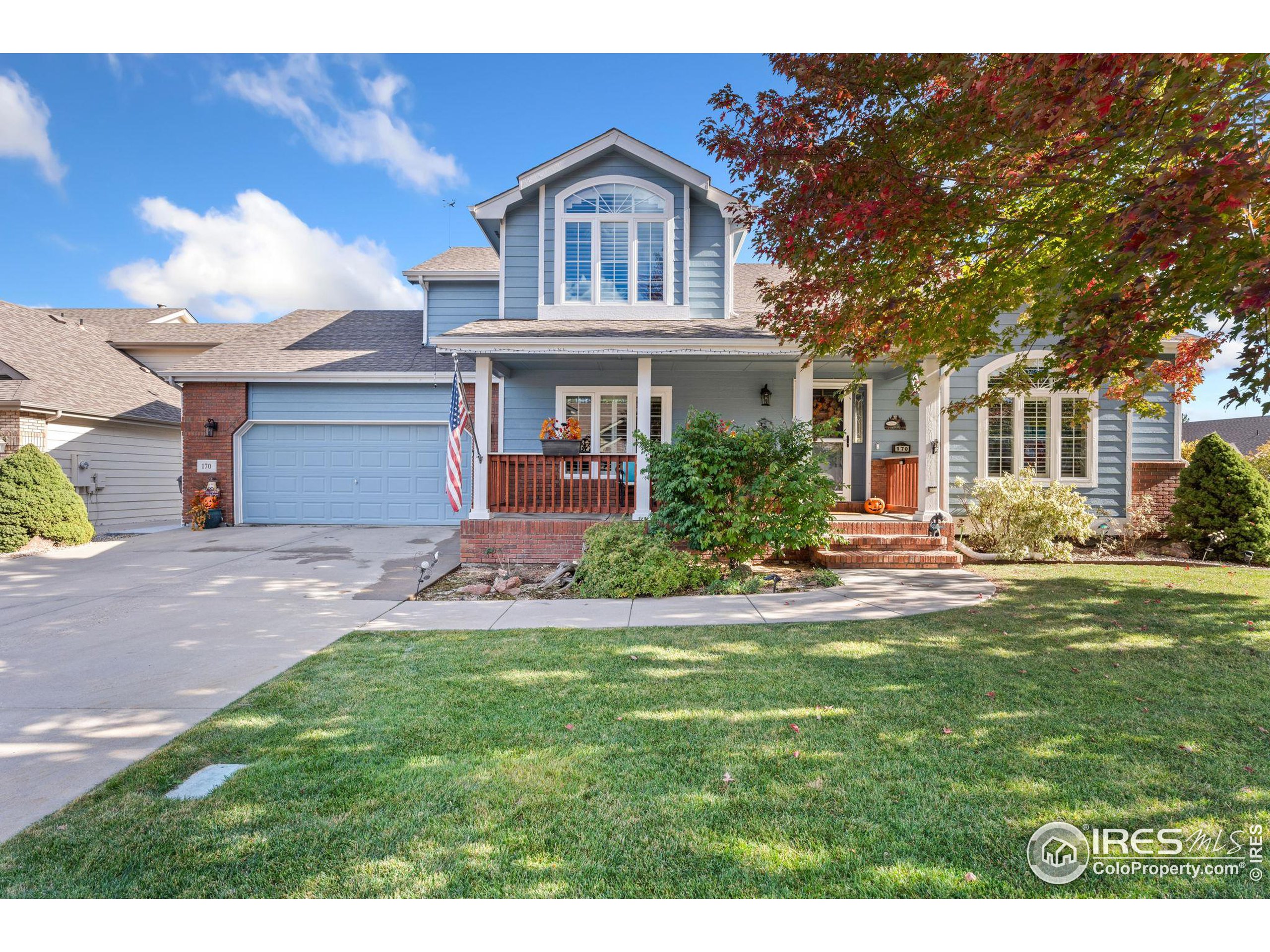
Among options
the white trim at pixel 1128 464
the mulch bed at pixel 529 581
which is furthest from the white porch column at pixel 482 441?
the white trim at pixel 1128 464

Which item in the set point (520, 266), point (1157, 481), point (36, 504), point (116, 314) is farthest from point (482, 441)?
point (116, 314)

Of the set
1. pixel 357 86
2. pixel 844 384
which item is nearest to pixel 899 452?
pixel 844 384

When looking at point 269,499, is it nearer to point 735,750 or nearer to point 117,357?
point 117,357

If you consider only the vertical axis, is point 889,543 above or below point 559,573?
above

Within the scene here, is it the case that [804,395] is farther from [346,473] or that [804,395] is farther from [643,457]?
[346,473]

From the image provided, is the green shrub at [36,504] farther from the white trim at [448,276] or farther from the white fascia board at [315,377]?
the white trim at [448,276]

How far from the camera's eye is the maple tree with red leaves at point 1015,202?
3.49 meters

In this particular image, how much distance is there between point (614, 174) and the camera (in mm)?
9633

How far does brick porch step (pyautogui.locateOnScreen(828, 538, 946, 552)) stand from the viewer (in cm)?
808

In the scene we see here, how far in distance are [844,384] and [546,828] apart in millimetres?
9520

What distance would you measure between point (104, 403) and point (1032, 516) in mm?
18465

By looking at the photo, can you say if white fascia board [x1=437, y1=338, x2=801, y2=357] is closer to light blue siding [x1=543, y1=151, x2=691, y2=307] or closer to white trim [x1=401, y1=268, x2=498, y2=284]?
light blue siding [x1=543, y1=151, x2=691, y2=307]

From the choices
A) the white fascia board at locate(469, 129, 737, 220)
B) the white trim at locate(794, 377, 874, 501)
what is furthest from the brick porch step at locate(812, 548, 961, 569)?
the white fascia board at locate(469, 129, 737, 220)

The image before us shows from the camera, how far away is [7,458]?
9.62 m
